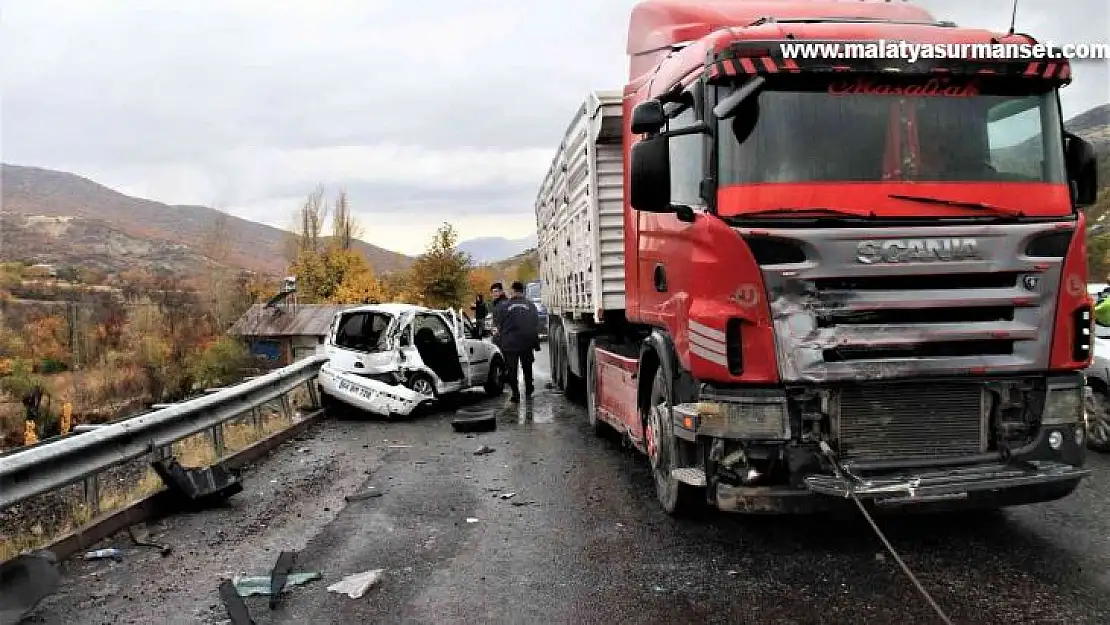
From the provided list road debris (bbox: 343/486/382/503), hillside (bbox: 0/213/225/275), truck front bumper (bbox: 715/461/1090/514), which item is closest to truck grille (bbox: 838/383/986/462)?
truck front bumper (bbox: 715/461/1090/514)

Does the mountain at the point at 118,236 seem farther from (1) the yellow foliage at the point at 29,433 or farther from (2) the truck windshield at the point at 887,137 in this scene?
(2) the truck windshield at the point at 887,137

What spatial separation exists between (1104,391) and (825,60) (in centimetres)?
480

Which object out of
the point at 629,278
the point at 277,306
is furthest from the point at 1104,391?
the point at 277,306

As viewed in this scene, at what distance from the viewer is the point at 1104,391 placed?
292 inches

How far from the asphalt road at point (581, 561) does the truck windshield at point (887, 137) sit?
2.18 meters

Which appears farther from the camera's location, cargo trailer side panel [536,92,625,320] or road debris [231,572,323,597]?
cargo trailer side panel [536,92,625,320]

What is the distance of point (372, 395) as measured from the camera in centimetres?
1089

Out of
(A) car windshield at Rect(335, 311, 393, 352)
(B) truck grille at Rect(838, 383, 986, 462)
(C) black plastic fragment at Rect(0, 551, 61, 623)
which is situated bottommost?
(C) black plastic fragment at Rect(0, 551, 61, 623)

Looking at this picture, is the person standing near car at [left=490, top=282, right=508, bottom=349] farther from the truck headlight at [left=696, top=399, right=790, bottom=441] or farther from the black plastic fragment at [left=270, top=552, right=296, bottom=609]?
the truck headlight at [left=696, top=399, right=790, bottom=441]

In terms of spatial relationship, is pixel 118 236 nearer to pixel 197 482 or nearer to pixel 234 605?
pixel 197 482

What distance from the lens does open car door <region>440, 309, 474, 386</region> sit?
41.7ft

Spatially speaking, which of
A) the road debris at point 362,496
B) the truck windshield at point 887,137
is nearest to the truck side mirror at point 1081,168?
the truck windshield at point 887,137

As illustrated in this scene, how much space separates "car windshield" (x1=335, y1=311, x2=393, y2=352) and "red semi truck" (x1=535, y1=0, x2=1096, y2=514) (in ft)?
22.8

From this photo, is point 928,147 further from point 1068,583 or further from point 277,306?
point 277,306
